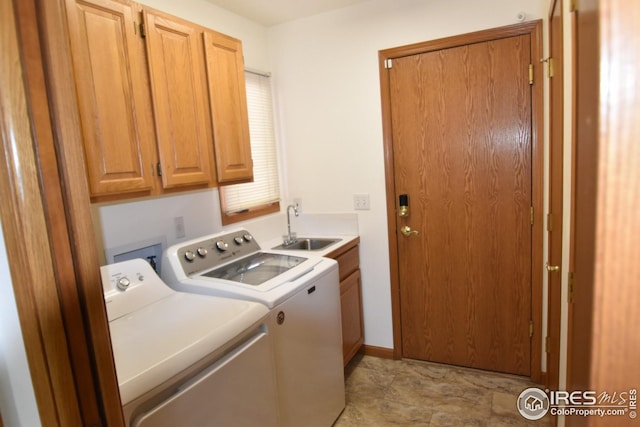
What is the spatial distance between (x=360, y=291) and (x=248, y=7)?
214 centimetres

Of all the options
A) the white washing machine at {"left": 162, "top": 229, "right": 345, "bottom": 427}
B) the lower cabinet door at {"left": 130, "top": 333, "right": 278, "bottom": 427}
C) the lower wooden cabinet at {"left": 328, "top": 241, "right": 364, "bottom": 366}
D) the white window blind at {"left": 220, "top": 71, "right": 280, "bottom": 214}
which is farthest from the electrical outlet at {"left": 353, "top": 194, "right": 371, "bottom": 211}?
the lower cabinet door at {"left": 130, "top": 333, "right": 278, "bottom": 427}

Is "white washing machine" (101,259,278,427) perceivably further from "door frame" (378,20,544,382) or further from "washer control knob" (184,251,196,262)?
"door frame" (378,20,544,382)

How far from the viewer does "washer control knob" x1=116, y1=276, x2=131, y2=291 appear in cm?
162

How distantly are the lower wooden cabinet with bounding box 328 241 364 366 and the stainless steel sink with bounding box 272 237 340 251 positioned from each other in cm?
21

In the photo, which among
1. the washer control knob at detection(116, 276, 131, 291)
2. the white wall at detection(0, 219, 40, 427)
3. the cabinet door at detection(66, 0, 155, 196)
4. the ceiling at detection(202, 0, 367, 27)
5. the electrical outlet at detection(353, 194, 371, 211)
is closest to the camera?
the white wall at detection(0, 219, 40, 427)

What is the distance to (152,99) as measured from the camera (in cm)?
161

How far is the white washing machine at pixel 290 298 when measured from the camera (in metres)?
1.70

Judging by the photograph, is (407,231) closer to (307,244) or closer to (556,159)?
(307,244)

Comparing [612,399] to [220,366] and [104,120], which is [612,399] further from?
[104,120]

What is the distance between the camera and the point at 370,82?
264cm

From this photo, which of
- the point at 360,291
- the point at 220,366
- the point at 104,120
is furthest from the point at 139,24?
the point at 360,291

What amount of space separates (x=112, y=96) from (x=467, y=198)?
2.07m

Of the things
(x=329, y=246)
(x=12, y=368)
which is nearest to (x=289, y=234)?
(x=329, y=246)

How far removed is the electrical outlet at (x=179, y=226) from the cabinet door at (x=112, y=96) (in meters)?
0.61
